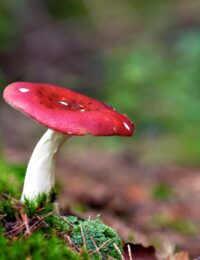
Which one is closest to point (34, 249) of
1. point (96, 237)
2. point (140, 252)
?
point (96, 237)

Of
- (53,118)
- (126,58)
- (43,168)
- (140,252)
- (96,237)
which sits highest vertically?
(126,58)

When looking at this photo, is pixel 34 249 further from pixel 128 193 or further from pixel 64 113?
pixel 128 193

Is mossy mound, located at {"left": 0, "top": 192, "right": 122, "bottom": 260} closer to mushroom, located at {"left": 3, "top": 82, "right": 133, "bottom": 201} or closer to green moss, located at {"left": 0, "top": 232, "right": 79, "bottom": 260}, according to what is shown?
green moss, located at {"left": 0, "top": 232, "right": 79, "bottom": 260}

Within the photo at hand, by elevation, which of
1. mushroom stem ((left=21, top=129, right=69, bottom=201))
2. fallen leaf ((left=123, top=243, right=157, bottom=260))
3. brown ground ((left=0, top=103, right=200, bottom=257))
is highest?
mushroom stem ((left=21, top=129, right=69, bottom=201))

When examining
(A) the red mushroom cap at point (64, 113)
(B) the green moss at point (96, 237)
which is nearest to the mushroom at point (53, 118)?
(A) the red mushroom cap at point (64, 113)

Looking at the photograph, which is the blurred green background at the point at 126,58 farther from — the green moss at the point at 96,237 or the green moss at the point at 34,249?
the green moss at the point at 34,249

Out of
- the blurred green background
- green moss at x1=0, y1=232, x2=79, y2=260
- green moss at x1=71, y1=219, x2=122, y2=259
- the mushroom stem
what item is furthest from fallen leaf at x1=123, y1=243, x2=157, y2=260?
the blurred green background
